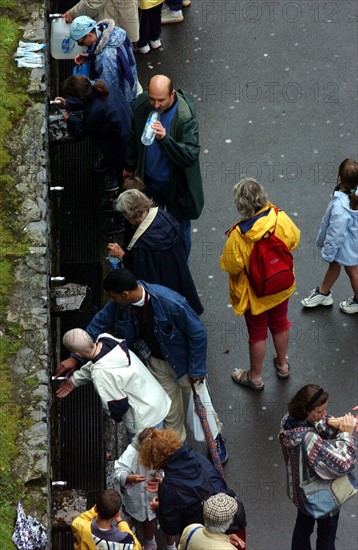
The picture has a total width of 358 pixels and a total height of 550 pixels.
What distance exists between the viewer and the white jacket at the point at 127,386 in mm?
6945

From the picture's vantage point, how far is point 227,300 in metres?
9.39

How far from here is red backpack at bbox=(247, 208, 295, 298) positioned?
25.2 feet

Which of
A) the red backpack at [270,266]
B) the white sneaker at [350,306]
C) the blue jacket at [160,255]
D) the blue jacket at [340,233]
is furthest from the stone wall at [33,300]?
the white sneaker at [350,306]

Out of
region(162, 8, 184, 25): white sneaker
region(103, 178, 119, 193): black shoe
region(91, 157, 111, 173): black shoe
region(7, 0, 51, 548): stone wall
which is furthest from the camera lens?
region(162, 8, 184, 25): white sneaker

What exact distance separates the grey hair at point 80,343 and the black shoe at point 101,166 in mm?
3459

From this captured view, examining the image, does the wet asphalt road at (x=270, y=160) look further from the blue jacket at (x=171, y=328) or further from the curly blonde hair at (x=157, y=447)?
the curly blonde hair at (x=157, y=447)

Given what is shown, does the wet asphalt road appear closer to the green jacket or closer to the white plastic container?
the green jacket

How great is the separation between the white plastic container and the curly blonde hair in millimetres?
4788

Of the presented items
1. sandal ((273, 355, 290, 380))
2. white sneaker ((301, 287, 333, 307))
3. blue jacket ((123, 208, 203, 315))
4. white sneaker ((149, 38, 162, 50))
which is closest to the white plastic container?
white sneaker ((149, 38, 162, 50))

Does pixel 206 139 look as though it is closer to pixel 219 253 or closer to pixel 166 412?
pixel 219 253

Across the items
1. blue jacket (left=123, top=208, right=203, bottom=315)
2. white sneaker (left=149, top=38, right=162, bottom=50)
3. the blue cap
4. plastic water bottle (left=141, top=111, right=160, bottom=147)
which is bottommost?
blue jacket (left=123, top=208, right=203, bottom=315)

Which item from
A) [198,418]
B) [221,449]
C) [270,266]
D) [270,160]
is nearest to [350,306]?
[270,266]

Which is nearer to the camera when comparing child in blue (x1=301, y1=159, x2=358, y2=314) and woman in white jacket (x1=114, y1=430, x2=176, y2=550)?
woman in white jacket (x1=114, y1=430, x2=176, y2=550)

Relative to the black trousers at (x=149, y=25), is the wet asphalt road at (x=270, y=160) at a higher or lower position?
lower
